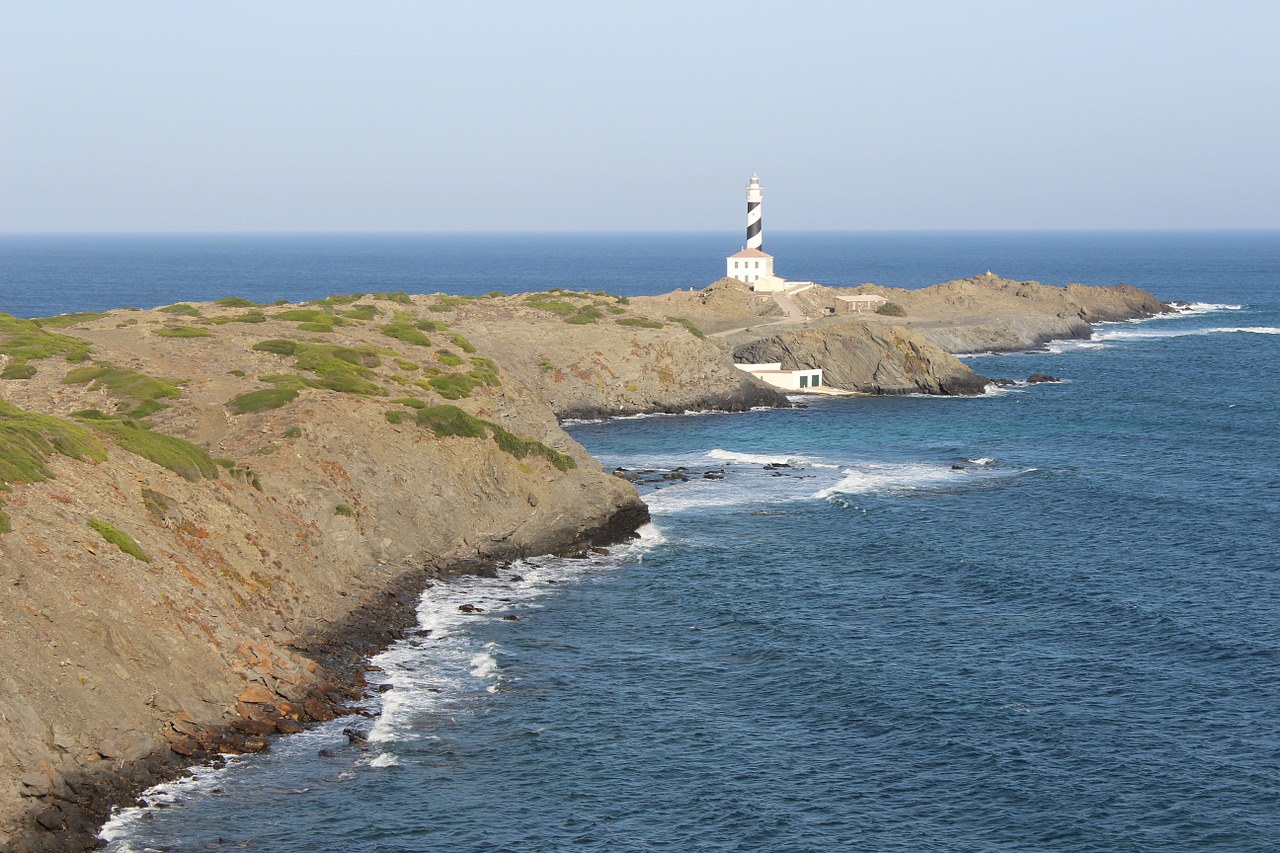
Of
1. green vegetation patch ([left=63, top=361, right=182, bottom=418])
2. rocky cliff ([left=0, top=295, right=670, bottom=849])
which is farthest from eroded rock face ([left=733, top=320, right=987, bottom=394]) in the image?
green vegetation patch ([left=63, top=361, right=182, bottom=418])

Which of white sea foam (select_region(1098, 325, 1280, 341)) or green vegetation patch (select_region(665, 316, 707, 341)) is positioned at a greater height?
green vegetation patch (select_region(665, 316, 707, 341))

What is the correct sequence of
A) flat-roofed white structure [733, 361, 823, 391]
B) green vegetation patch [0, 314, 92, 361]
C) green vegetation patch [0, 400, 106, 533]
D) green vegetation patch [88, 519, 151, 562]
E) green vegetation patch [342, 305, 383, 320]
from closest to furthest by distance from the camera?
green vegetation patch [88, 519, 151, 562]
green vegetation patch [0, 400, 106, 533]
green vegetation patch [0, 314, 92, 361]
green vegetation patch [342, 305, 383, 320]
flat-roofed white structure [733, 361, 823, 391]

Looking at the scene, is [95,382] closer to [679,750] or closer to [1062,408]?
[679,750]

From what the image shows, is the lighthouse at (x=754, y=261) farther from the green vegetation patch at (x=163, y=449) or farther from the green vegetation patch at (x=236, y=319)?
the green vegetation patch at (x=163, y=449)

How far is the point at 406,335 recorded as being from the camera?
93.4 metres

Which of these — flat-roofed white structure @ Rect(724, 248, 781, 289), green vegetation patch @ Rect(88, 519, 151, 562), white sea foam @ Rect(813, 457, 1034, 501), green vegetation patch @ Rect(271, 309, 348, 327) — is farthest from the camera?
flat-roofed white structure @ Rect(724, 248, 781, 289)

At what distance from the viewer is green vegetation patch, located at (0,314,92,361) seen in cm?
7412

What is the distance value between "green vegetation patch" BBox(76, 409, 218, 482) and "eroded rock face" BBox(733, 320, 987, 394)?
81.2 metres

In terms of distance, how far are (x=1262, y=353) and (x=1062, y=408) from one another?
52.8 metres

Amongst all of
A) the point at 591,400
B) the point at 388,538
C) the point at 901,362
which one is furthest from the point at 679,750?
the point at 901,362

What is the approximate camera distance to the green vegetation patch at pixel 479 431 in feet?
219

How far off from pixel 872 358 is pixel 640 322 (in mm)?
23894

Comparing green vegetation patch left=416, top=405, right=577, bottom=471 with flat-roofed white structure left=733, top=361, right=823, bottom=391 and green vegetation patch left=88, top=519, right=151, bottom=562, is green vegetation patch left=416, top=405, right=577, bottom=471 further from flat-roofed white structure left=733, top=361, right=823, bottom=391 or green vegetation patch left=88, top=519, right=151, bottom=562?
flat-roofed white structure left=733, top=361, right=823, bottom=391

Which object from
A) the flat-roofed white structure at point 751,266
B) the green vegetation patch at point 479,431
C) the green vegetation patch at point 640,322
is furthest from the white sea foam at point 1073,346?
the green vegetation patch at point 479,431
